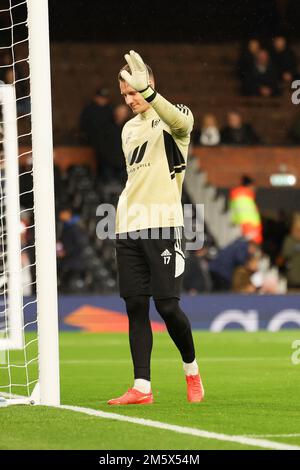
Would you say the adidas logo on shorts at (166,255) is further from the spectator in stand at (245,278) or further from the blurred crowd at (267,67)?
the blurred crowd at (267,67)

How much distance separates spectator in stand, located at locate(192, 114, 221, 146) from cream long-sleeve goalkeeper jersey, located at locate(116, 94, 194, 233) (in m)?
12.9

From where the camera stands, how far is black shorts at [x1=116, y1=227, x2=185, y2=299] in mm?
7156

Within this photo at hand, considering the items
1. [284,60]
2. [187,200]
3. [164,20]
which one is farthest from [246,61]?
[187,200]

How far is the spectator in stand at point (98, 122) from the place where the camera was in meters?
19.1

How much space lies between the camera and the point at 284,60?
21000 millimetres

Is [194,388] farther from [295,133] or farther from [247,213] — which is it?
[295,133]

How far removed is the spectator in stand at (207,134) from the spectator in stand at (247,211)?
1305 millimetres

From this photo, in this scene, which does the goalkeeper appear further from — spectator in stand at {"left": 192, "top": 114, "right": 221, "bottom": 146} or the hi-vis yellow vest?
spectator in stand at {"left": 192, "top": 114, "right": 221, "bottom": 146}

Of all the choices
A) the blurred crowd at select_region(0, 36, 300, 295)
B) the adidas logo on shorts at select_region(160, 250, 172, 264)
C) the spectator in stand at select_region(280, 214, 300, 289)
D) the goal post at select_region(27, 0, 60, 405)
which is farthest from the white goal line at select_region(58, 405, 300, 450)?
the spectator in stand at select_region(280, 214, 300, 289)

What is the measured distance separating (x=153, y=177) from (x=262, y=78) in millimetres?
14537

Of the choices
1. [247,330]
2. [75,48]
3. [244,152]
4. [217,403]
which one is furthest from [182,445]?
[75,48]

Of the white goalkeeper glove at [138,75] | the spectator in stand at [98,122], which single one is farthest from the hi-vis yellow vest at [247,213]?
the white goalkeeper glove at [138,75]
